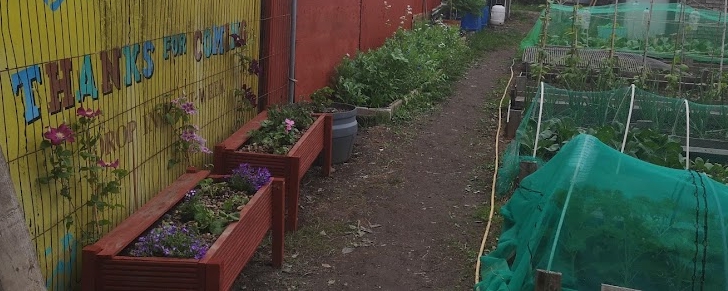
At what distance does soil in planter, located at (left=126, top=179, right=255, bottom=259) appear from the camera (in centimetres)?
374

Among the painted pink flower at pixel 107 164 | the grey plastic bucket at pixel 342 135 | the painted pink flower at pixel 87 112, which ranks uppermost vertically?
the painted pink flower at pixel 87 112

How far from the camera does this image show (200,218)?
4219 millimetres

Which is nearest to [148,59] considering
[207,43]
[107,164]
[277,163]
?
[107,164]

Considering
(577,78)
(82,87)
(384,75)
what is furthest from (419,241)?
(577,78)

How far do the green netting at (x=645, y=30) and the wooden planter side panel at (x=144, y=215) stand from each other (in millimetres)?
9075

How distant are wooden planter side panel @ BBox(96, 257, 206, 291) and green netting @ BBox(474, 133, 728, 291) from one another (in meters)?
1.98

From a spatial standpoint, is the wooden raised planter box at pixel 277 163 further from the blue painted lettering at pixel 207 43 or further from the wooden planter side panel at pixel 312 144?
the blue painted lettering at pixel 207 43

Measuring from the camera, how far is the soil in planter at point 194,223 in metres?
3.74

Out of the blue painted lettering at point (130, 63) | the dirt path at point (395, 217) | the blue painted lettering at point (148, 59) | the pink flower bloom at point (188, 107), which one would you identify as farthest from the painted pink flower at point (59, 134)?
the dirt path at point (395, 217)

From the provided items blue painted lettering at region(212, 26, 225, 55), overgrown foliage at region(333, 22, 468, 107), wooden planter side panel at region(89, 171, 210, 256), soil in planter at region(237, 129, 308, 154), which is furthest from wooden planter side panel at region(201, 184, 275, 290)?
overgrown foliage at region(333, 22, 468, 107)

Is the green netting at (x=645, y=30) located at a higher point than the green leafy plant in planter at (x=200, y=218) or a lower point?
higher

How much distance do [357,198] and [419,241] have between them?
1.02m

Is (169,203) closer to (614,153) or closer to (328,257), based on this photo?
(328,257)

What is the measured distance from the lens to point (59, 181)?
3547 millimetres
